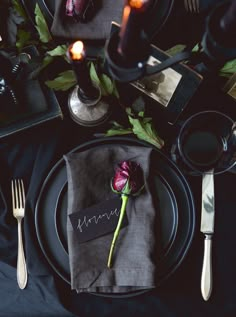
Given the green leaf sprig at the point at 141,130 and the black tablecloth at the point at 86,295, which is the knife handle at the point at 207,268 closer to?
the black tablecloth at the point at 86,295

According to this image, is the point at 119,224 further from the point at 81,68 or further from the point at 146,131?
the point at 81,68

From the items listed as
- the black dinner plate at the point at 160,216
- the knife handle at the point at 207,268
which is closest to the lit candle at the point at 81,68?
the black dinner plate at the point at 160,216

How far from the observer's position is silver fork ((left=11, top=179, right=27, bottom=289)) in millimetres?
859

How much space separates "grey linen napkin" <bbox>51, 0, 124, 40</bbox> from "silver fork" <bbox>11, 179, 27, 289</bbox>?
0.31 m

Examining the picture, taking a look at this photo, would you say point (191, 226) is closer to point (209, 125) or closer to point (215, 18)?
point (209, 125)

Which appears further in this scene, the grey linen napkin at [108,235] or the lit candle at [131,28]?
the grey linen napkin at [108,235]

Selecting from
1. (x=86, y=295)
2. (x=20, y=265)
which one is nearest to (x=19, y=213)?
(x=20, y=265)

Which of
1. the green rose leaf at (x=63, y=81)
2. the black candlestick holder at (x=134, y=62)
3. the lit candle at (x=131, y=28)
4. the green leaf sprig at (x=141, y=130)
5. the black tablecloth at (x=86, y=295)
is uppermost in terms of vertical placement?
the lit candle at (x=131, y=28)

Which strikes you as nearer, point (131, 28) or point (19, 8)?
point (131, 28)

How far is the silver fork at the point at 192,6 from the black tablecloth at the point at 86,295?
0.31m

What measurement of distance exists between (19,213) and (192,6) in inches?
20.5

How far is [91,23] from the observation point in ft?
2.69

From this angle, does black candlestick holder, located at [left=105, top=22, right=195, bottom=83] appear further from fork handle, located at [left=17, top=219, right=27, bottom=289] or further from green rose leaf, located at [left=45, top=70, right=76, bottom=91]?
fork handle, located at [left=17, top=219, right=27, bottom=289]

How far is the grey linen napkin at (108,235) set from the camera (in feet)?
2.62
